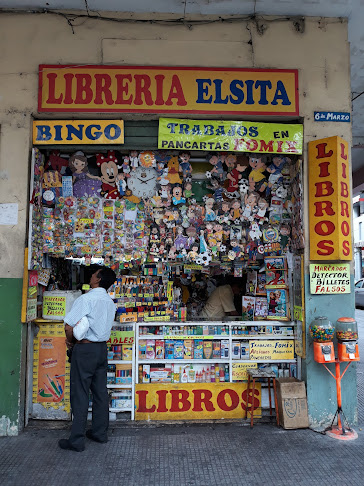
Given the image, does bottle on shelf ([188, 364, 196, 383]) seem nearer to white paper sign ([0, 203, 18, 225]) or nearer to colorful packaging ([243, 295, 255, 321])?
colorful packaging ([243, 295, 255, 321])

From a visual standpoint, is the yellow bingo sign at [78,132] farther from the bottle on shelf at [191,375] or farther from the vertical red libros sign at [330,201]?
the bottle on shelf at [191,375]

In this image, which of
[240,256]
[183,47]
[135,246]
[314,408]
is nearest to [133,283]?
[135,246]

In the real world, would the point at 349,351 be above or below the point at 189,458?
above

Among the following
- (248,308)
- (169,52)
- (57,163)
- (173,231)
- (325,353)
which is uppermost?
(169,52)

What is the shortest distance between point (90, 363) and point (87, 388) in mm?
253

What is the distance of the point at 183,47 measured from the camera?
4465 mm

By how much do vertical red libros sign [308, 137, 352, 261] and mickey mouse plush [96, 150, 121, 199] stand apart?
2.34 metres

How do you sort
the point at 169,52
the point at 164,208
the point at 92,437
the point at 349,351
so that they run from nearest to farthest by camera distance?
the point at 92,437, the point at 349,351, the point at 169,52, the point at 164,208

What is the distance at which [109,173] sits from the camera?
470 cm

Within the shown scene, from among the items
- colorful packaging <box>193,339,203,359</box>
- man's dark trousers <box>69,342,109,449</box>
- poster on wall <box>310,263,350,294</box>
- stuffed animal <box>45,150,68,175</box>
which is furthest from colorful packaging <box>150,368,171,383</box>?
stuffed animal <box>45,150,68,175</box>

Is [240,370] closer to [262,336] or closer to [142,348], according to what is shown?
[262,336]

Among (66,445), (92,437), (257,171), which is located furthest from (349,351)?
(66,445)

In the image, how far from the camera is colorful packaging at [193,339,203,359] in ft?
14.8

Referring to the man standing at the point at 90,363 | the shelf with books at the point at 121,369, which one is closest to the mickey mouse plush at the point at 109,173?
the man standing at the point at 90,363
